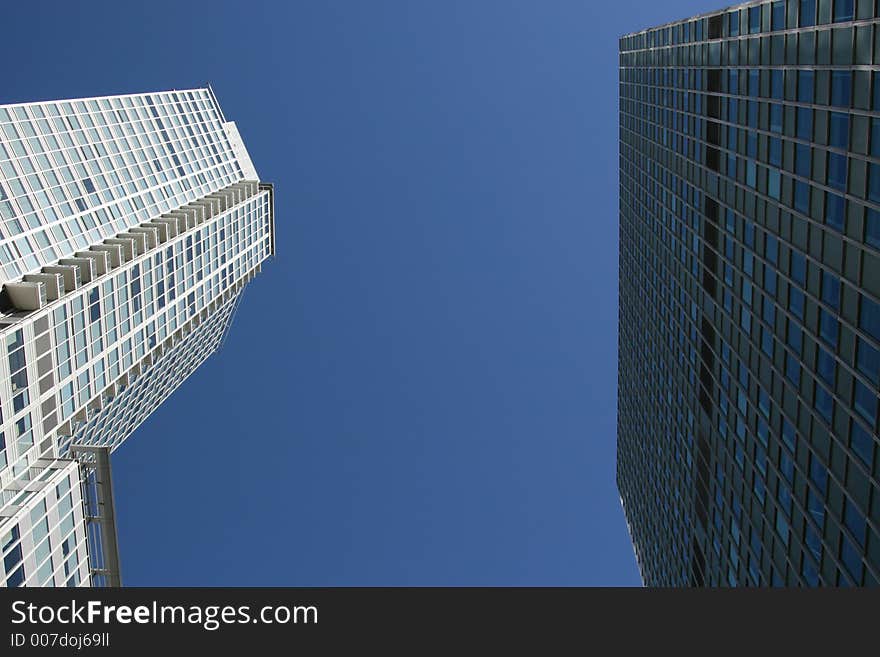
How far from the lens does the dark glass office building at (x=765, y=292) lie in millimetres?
29500

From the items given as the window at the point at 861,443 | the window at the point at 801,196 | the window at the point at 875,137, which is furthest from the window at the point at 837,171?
the window at the point at 861,443

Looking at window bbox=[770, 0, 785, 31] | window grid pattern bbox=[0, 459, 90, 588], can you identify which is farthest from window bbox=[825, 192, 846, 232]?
window grid pattern bbox=[0, 459, 90, 588]

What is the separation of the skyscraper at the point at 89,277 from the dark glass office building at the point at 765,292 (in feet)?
125

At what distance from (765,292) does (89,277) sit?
4102 cm

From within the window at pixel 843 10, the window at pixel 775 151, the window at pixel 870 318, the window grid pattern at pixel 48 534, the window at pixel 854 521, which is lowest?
the window grid pattern at pixel 48 534

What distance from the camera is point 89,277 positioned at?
4925cm

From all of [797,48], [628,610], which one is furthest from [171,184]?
[628,610]

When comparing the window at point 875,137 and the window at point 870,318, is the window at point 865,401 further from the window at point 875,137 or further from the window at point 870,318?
the window at point 875,137

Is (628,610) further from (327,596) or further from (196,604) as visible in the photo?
(196,604)

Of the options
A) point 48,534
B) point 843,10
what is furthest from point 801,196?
point 48,534

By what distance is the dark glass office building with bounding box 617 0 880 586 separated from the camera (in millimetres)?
29500

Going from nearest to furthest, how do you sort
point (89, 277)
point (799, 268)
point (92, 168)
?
point (799, 268) < point (89, 277) < point (92, 168)

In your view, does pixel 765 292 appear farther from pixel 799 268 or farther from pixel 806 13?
A: pixel 806 13

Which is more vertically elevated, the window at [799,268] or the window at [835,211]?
the window at [835,211]
